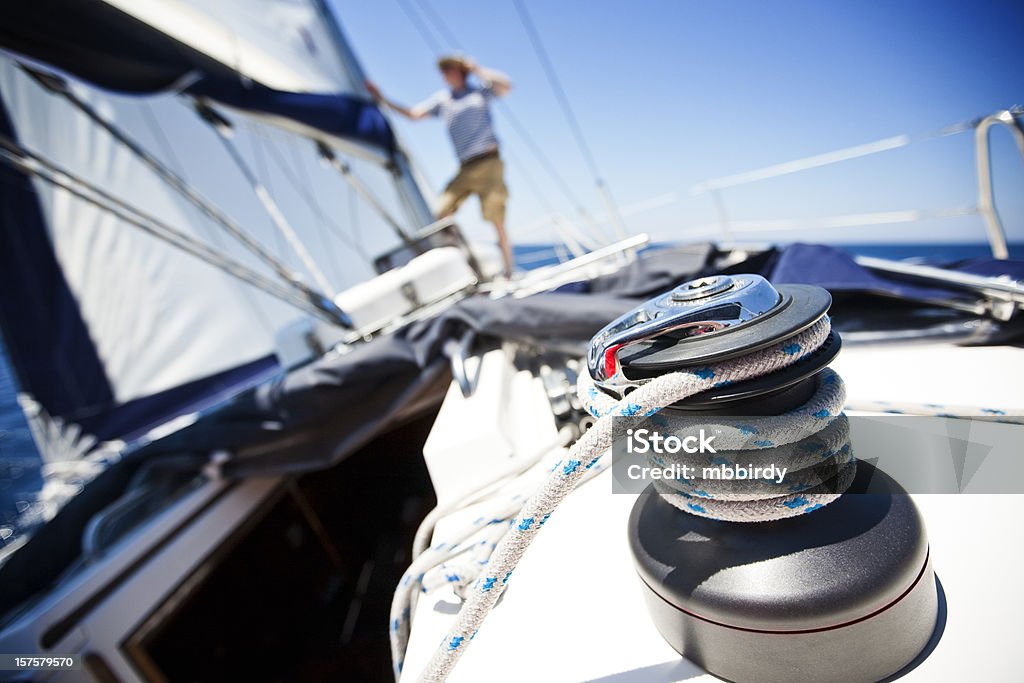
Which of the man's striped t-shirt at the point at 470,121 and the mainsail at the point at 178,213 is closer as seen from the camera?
the mainsail at the point at 178,213

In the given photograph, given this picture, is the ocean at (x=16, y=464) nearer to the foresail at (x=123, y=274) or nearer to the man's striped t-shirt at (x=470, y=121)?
the foresail at (x=123, y=274)

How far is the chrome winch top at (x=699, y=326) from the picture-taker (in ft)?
0.93

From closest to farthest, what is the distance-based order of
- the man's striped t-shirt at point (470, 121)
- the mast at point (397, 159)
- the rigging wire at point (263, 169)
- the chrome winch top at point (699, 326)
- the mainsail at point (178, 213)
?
the chrome winch top at point (699, 326) < the mainsail at point (178, 213) < the man's striped t-shirt at point (470, 121) < the mast at point (397, 159) < the rigging wire at point (263, 169)

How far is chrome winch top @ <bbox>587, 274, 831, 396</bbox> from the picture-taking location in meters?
0.28

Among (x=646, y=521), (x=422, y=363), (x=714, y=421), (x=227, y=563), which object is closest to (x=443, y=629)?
(x=646, y=521)

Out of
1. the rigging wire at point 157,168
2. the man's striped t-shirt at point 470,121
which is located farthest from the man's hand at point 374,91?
the rigging wire at point 157,168

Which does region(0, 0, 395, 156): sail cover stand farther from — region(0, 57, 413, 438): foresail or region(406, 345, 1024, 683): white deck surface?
region(406, 345, 1024, 683): white deck surface

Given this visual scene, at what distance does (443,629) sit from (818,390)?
0.43 meters

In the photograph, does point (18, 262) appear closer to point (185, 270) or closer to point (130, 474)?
point (185, 270)

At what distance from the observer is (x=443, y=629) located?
0.48m

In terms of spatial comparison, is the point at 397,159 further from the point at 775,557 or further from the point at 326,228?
the point at 775,557

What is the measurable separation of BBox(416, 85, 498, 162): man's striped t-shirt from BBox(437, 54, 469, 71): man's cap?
119mm

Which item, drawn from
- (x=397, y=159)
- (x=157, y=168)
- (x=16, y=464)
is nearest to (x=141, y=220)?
(x=157, y=168)

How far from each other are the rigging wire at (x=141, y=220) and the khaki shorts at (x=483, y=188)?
4.24ft
